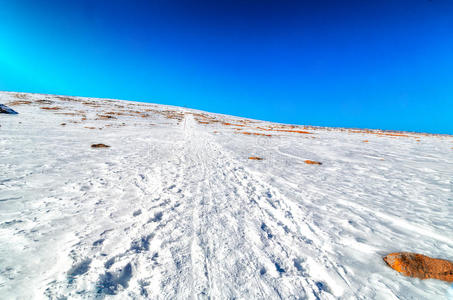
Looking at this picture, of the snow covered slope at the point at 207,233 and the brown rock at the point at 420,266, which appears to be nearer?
the snow covered slope at the point at 207,233

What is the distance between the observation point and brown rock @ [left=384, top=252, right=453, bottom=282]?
108 inches

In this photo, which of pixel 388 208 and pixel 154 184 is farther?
pixel 154 184

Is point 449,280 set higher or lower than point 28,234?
higher

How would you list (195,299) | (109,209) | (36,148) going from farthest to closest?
(36,148) → (109,209) → (195,299)

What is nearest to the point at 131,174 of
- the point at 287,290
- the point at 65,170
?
the point at 65,170

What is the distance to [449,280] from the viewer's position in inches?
106

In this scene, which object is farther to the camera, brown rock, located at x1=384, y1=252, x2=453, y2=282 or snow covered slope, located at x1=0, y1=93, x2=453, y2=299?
brown rock, located at x1=384, y1=252, x2=453, y2=282

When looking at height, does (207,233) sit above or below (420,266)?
below

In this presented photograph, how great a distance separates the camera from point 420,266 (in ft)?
9.37

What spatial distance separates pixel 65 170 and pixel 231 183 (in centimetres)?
582

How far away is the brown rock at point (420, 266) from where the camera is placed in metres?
2.75

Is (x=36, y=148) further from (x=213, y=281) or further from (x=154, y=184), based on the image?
(x=213, y=281)

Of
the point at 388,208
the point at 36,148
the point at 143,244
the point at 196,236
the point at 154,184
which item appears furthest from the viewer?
the point at 36,148

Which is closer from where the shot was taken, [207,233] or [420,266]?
[420,266]
